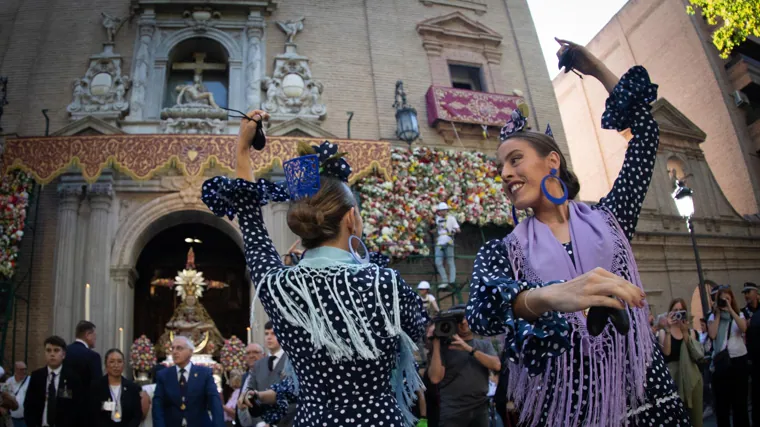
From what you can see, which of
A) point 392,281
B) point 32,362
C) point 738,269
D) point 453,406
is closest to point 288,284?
point 392,281

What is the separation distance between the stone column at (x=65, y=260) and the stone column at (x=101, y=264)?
1.02 feet

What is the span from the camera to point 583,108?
78.6ft

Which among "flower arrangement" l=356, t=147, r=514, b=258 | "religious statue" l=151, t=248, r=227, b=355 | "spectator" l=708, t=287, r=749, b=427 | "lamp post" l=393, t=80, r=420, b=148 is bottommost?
"spectator" l=708, t=287, r=749, b=427

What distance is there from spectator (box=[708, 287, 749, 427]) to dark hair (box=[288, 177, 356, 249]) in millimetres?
6264

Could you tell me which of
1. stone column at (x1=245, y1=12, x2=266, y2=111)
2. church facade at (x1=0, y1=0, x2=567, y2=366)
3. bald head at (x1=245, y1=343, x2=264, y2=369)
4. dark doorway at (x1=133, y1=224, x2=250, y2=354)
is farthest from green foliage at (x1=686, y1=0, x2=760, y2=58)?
dark doorway at (x1=133, y1=224, x2=250, y2=354)

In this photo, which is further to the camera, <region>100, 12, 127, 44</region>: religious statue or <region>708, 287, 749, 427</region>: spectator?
<region>100, 12, 127, 44</region>: religious statue

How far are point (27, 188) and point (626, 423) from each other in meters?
12.9

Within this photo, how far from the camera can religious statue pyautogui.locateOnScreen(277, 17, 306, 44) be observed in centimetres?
1437

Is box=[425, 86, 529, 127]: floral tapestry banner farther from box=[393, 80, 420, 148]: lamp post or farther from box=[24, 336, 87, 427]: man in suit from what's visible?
box=[24, 336, 87, 427]: man in suit

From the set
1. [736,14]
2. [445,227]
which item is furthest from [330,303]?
[736,14]

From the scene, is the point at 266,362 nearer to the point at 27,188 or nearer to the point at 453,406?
the point at 453,406

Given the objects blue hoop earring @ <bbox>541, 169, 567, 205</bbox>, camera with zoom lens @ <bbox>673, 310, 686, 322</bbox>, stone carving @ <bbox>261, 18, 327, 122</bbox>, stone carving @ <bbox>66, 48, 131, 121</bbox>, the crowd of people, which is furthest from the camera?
stone carving @ <bbox>261, 18, 327, 122</bbox>

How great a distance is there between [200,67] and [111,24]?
95.0 inches

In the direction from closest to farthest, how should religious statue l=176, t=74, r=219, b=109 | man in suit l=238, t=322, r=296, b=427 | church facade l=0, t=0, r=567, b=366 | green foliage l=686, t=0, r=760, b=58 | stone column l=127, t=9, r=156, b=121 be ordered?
man in suit l=238, t=322, r=296, b=427 < church facade l=0, t=0, r=567, b=366 < green foliage l=686, t=0, r=760, b=58 < stone column l=127, t=9, r=156, b=121 < religious statue l=176, t=74, r=219, b=109
